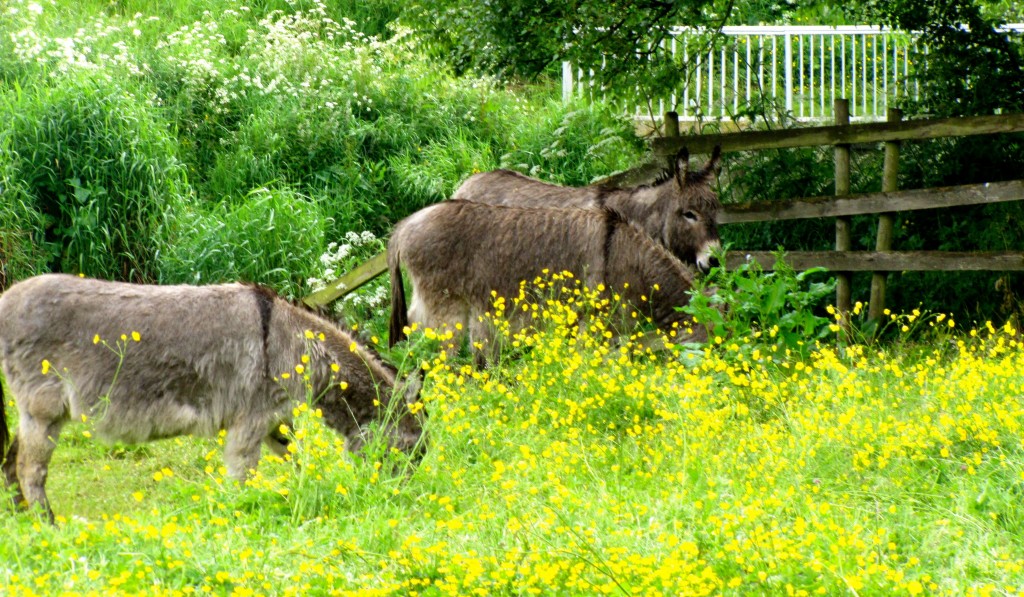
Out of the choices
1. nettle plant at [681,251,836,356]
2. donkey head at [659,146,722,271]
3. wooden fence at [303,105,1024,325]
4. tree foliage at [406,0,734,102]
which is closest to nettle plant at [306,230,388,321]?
wooden fence at [303,105,1024,325]

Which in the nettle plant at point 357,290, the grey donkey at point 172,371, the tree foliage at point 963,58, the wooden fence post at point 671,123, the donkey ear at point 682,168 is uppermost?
the tree foliage at point 963,58

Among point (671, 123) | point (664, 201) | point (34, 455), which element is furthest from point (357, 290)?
point (34, 455)

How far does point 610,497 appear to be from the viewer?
16.8 ft

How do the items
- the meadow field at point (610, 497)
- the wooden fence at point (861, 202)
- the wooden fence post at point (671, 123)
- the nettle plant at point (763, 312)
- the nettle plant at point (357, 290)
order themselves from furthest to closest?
the nettle plant at point (357, 290), the wooden fence post at point (671, 123), the wooden fence at point (861, 202), the nettle plant at point (763, 312), the meadow field at point (610, 497)

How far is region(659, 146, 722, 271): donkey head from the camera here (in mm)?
8930

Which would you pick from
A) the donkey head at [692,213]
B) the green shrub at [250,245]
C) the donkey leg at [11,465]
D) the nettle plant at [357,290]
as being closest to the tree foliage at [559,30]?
the donkey head at [692,213]

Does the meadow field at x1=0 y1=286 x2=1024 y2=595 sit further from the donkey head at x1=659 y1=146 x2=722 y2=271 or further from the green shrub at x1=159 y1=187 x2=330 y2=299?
the green shrub at x1=159 y1=187 x2=330 y2=299

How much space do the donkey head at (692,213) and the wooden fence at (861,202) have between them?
13.9 inches

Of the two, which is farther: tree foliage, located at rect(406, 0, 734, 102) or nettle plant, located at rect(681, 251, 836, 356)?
tree foliage, located at rect(406, 0, 734, 102)

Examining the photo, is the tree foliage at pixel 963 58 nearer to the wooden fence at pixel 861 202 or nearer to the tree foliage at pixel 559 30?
the wooden fence at pixel 861 202

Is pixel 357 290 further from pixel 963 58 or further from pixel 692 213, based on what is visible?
pixel 963 58

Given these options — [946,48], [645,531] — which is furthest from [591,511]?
[946,48]

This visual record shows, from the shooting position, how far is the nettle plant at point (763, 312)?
7.30 metres

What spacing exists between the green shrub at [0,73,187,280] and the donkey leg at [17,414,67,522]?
454 cm
